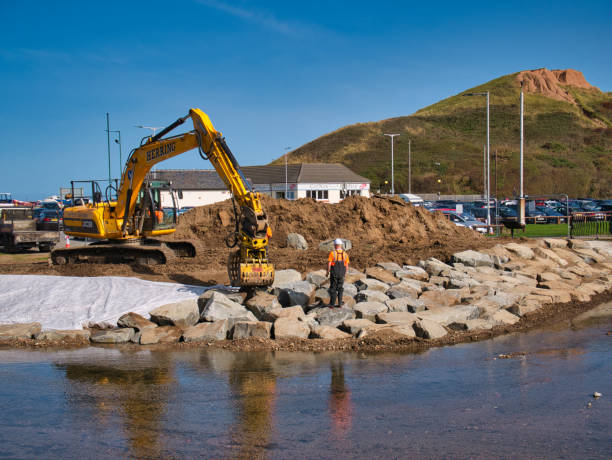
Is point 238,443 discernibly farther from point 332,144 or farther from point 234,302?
point 332,144

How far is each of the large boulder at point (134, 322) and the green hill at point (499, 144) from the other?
67955mm

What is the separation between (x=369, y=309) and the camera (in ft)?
44.5

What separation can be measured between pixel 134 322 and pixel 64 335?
4.57 ft

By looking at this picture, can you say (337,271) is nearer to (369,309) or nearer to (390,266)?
(369,309)

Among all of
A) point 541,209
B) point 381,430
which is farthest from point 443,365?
point 541,209

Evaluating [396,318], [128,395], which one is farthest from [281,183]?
[128,395]

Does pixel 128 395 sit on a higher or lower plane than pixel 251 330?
lower

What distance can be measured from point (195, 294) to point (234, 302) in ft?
5.65

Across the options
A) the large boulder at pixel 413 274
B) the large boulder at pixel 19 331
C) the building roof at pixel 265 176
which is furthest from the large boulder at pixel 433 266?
the building roof at pixel 265 176

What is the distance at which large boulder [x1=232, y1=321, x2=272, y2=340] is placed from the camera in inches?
484

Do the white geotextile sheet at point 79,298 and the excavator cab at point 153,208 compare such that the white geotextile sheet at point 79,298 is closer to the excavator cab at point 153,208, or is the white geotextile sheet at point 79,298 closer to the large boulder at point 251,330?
the large boulder at point 251,330

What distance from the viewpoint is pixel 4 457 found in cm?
668

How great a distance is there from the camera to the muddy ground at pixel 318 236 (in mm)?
18984

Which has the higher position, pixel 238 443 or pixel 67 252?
pixel 67 252
